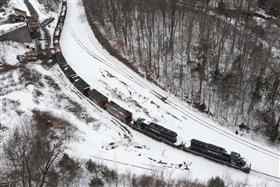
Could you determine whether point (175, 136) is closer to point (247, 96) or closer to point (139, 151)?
point (139, 151)

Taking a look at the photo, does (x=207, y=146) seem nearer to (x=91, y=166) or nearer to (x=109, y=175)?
(x=109, y=175)

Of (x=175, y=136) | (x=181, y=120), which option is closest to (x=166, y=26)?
(x=181, y=120)

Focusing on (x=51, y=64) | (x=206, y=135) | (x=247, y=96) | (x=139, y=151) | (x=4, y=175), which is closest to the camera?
(x=4, y=175)

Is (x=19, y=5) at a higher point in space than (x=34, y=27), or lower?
higher

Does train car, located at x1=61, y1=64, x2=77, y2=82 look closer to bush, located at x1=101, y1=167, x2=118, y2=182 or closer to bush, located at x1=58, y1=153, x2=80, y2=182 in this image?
bush, located at x1=58, y1=153, x2=80, y2=182

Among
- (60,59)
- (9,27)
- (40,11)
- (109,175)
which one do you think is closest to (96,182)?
(109,175)

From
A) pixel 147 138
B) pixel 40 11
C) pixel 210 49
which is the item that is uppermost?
pixel 40 11

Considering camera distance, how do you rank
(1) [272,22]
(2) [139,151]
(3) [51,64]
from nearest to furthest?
(2) [139,151]
(3) [51,64]
(1) [272,22]
